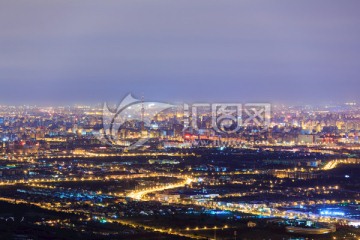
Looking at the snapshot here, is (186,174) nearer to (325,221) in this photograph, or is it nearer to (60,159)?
(60,159)

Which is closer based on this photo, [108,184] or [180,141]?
[108,184]

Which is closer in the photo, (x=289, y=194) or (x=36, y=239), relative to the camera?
(x=36, y=239)

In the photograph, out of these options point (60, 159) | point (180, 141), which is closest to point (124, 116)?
point (180, 141)

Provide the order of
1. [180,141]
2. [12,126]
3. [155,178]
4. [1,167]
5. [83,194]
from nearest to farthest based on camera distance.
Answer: [83,194]
[155,178]
[1,167]
[180,141]
[12,126]

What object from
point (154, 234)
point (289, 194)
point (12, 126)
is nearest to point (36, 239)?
point (154, 234)

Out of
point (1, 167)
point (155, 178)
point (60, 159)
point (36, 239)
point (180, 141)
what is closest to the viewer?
point (36, 239)

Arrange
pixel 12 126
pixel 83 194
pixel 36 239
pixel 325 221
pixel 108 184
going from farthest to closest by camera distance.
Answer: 1. pixel 12 126
2. pixel 108 184
3. pixel 83 194
4. pixel 325 221
5. pixel 36 239

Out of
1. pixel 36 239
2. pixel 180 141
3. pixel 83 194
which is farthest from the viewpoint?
pixel 180 141

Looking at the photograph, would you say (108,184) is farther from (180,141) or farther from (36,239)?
(180,141)
